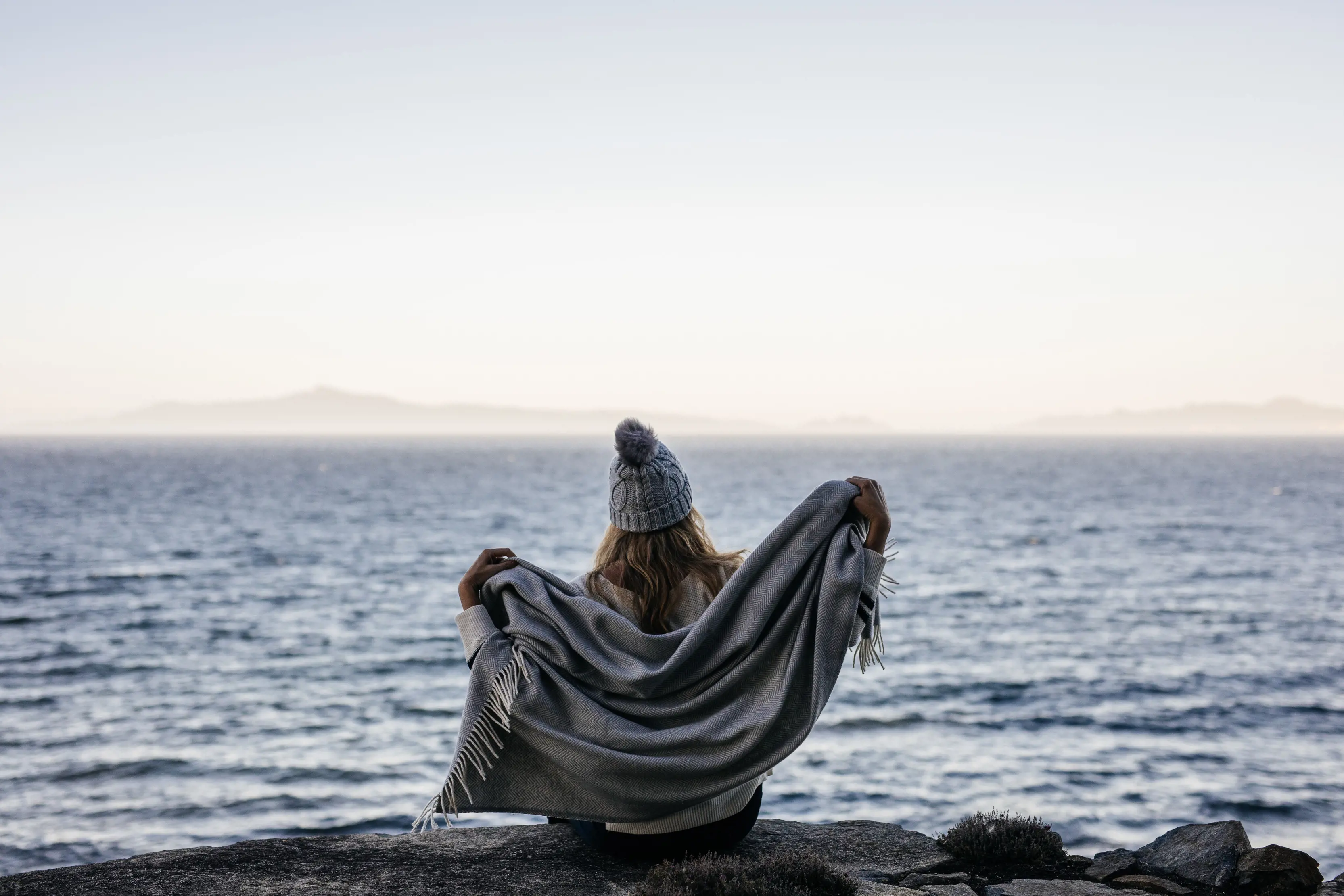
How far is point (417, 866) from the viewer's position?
412 cm

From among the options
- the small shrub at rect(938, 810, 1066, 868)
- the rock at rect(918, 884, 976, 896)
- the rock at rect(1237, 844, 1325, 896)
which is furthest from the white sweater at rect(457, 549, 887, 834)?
the rock at rect(1237, 844, 1325, 896)

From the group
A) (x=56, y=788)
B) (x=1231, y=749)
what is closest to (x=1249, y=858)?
(x=1231, y=749)

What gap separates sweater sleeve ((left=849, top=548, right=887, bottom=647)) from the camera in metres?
3.80

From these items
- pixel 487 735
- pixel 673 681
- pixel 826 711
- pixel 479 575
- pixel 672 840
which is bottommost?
pixel 826 711

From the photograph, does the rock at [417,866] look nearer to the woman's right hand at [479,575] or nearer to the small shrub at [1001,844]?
the small shrub at [1001,844]

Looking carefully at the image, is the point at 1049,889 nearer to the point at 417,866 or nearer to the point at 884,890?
the point at 884,890

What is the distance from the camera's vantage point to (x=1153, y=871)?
175 inches

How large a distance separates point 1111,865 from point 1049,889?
20.0 inches

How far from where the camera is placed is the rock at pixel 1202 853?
4.29 m

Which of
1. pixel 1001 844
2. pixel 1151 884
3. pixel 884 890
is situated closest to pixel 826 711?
Answer: pixel 1001 844

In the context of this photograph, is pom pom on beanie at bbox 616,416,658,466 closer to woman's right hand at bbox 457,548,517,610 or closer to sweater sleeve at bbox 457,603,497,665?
woman's right hand at bbox 457,548,517,610

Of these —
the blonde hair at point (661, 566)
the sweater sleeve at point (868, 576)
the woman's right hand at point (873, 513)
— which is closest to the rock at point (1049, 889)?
the sweater sleeve at point (868, 576)

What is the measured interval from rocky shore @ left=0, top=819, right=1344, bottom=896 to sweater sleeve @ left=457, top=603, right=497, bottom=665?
913 millimetres

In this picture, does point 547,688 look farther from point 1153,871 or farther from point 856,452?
point 856,452
